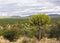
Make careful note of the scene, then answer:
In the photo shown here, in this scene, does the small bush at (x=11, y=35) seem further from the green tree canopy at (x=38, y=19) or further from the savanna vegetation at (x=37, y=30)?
the green tree canopy at (x=38, y=19)

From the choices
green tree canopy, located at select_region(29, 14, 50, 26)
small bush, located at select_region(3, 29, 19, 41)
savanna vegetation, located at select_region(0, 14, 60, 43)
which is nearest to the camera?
small bush, located at select_region(3, 29, 19, 41)

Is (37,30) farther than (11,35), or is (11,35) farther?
(37,30)

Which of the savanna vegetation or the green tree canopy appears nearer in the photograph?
the savanna vegetation

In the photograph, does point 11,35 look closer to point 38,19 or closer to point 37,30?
point 38,19

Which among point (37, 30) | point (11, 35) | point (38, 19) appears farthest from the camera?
point (37, 30)

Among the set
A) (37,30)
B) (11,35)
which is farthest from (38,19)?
(11,35)

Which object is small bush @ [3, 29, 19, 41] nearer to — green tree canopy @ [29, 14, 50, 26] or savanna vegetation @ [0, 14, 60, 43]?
savanna vegetation @ [0, 14, 60, 43]

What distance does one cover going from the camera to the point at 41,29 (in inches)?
1898

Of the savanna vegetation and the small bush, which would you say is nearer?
the small bush

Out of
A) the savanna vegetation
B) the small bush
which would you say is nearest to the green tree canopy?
the savanna vegetation

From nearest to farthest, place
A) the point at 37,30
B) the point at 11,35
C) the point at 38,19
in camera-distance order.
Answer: the point at 11,35
the point at 38,19
the point at 37,30

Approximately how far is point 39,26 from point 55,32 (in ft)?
10.00

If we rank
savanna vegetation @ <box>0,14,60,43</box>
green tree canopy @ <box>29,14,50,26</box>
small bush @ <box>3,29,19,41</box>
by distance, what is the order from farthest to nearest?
green tree canopy @ <box>29,14,50,26</box>
savanna vegetation @ <box>0,14,60,43</box>
small bush @ <box>3,29,19,41</box>

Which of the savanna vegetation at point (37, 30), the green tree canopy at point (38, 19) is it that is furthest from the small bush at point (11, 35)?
the green tree canopy at point (38, 19)
